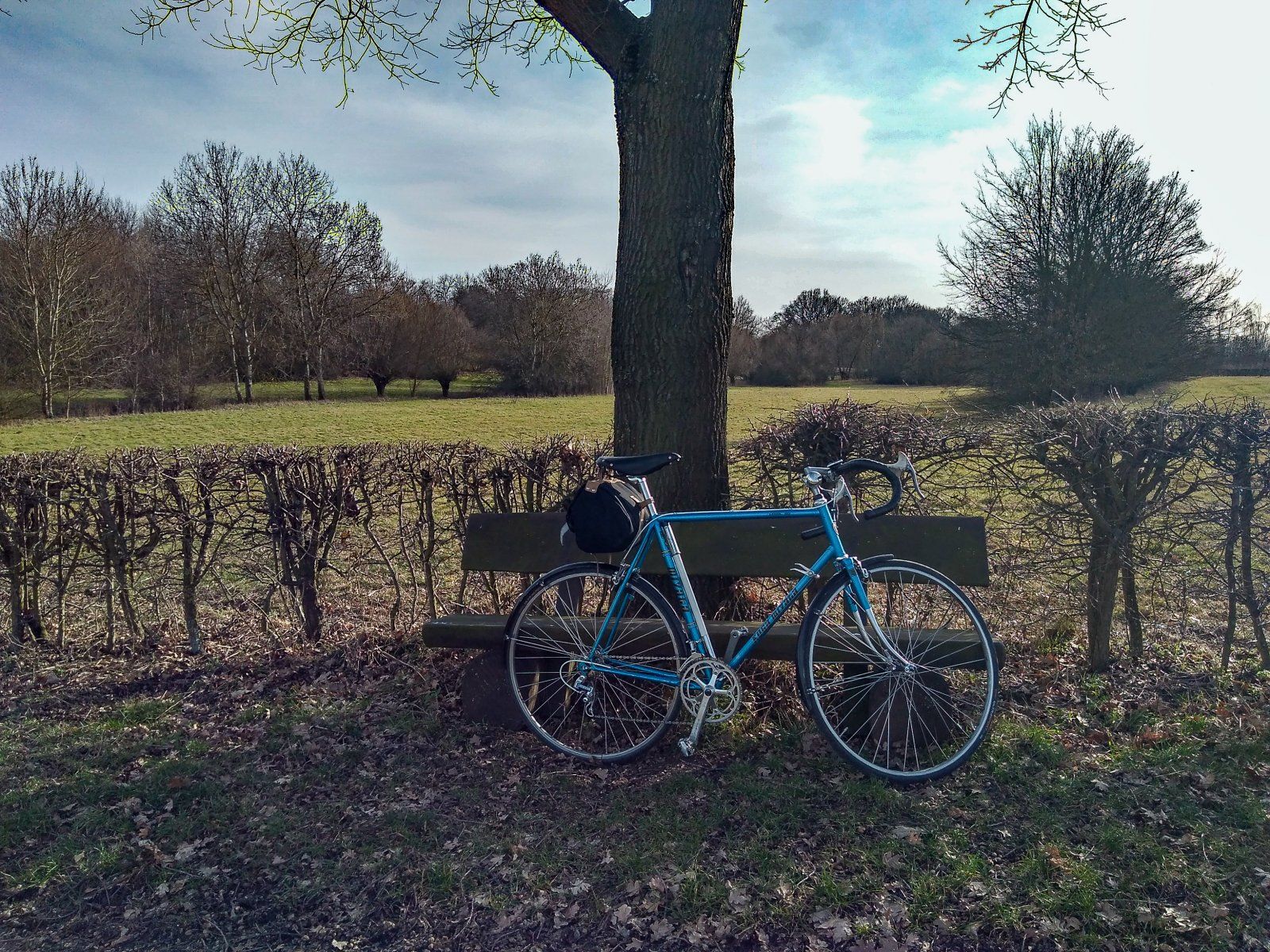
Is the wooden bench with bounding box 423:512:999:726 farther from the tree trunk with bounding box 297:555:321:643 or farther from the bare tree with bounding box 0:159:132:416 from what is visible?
the bare tree with bounding box 0:159:132:416

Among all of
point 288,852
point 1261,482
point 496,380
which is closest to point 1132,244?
point 1261,482

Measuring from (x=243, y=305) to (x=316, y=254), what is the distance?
4.45 metres

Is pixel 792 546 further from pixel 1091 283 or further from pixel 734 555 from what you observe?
pixel 1091 283

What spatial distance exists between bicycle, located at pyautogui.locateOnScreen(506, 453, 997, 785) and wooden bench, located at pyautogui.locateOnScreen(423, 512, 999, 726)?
18 cm

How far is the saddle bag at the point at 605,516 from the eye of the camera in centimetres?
341

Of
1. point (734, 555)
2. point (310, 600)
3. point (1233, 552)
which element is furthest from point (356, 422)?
point (1233, 552)

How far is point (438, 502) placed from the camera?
5.31m

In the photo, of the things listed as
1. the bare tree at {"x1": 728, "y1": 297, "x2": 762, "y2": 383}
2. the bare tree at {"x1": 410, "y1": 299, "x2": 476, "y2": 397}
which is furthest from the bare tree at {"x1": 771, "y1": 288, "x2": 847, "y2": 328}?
the bare tree at {"x1": 410, "y1": 299, "x2": 476, "y2": 397}

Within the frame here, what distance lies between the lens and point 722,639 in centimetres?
362

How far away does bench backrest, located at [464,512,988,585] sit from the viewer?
391cm

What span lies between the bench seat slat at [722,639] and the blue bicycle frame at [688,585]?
0.09 m

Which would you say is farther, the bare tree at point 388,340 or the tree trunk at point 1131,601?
the bare tree at point 388,340

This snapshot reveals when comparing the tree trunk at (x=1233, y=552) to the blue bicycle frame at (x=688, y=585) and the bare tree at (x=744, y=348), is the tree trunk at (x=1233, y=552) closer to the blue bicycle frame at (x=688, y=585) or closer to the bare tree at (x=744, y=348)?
the blue bicycle frame at (x=688, y=585)

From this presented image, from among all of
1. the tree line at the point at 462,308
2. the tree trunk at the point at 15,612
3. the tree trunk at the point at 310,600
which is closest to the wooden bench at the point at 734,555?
the tree trunk at the point at 310,600
